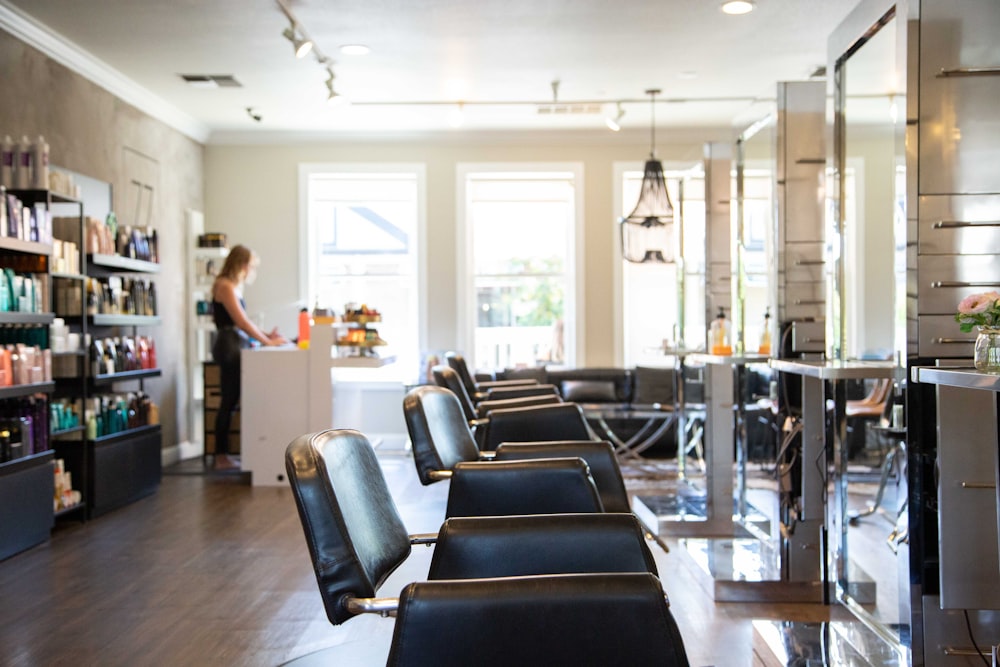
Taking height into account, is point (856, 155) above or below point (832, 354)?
above

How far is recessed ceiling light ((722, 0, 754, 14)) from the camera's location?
206 inches

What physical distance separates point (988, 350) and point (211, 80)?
19.4 ft

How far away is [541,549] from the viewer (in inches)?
73.7

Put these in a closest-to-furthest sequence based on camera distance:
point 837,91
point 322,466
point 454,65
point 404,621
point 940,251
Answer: point 404,621
point 322,466
point 940,251
point 837,91
point 454,65

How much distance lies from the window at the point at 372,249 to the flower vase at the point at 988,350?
696 cm

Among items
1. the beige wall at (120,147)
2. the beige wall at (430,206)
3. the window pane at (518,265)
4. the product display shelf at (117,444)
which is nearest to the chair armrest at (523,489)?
the product display shelf at (117,444)

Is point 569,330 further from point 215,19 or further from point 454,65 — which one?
point 215,19

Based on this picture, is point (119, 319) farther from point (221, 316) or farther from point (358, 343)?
point (358, 343)

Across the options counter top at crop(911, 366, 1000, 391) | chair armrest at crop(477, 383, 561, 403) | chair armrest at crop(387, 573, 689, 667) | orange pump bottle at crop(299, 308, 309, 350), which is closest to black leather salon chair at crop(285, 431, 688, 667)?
chair armrest at crop(387, 573, 689, 667)

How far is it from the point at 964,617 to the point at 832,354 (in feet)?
3.81

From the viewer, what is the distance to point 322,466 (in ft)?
5.75

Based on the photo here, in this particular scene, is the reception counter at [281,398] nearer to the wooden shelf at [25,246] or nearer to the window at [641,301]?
the wooden shelf at [25,246]

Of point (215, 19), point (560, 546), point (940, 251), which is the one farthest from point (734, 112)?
point (560, 546)

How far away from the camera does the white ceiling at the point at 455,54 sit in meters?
5.34
